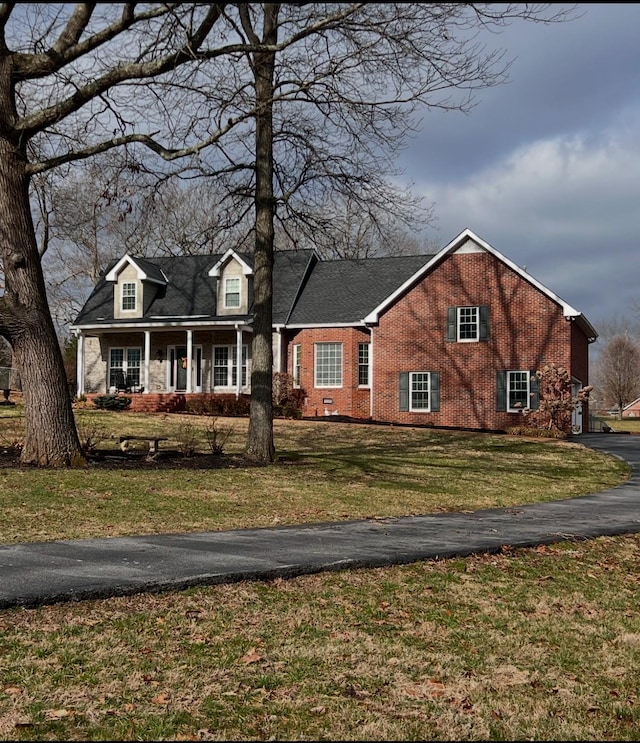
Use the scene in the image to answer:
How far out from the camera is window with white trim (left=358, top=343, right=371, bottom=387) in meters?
30.0

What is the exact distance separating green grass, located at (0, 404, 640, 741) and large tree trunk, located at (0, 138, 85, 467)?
10.5ft

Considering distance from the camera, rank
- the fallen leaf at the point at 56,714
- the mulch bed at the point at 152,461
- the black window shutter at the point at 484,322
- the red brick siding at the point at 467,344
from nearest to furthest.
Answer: the fallen leaf at the point at 56,714
the mulch bed at the point at 152,461
the red brick siding at the point at 467,344
the black window shutter at the point at 484,322

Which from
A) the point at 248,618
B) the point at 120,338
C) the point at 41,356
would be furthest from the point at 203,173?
the point at 120,338

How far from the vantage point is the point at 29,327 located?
13.0 metres

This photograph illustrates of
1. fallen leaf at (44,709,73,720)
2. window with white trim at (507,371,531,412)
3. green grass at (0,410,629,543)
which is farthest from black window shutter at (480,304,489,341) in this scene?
fallen leaf at (44,709,73,720)

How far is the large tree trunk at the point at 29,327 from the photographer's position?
1295 cm

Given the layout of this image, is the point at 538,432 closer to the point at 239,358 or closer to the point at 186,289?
the point at 239,358

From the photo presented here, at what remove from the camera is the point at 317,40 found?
43.2 feet

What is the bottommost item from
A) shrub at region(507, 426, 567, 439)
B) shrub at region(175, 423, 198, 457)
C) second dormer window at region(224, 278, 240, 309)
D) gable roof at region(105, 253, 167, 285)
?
shrub at region(507, 426, 567, 439)

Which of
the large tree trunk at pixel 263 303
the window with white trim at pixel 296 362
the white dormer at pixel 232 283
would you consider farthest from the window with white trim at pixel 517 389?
the large tree trunk at pixel 263 303

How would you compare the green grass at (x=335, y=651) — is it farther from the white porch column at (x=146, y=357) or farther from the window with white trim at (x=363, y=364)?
the white porch column at (x=146, y=357)

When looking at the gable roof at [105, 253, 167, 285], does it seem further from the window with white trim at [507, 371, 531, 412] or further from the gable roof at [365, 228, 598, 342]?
the window with white trim at [507, 371, 531, 412]

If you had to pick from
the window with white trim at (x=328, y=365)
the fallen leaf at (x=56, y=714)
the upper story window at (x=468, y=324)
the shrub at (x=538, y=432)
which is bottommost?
the fallen leaf at (x=56, y=714)

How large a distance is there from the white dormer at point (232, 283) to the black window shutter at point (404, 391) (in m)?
7.19
